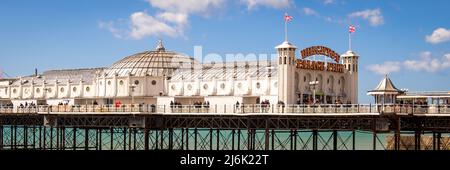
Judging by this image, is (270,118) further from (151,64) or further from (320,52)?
(151,64)

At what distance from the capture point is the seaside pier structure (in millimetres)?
62656

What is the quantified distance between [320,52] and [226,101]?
10120 mm

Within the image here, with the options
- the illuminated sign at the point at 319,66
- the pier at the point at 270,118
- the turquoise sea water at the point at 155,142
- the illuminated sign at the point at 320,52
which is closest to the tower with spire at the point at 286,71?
the illuminated sign at the point at 319,66

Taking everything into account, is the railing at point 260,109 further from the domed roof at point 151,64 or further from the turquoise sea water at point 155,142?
the domed roof at point 151,64

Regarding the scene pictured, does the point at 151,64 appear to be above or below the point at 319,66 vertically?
above

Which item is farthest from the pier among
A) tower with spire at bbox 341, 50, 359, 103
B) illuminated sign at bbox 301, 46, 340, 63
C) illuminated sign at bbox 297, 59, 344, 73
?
tower with spire at bbox 341, 50, 359, 103

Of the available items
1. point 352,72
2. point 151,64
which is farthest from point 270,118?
point 151,64

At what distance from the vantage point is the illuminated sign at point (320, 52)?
75.4m

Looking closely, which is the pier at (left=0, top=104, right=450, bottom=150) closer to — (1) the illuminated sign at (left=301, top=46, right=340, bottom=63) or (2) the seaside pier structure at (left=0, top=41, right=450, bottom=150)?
(2) the seaside pier structure at (left=0, top=41, right=450, bottom=150)

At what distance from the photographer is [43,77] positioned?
4432 inches

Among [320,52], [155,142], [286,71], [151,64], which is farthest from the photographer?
[151,64]

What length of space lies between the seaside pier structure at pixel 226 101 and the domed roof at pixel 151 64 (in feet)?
0.42

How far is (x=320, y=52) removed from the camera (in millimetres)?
77500
